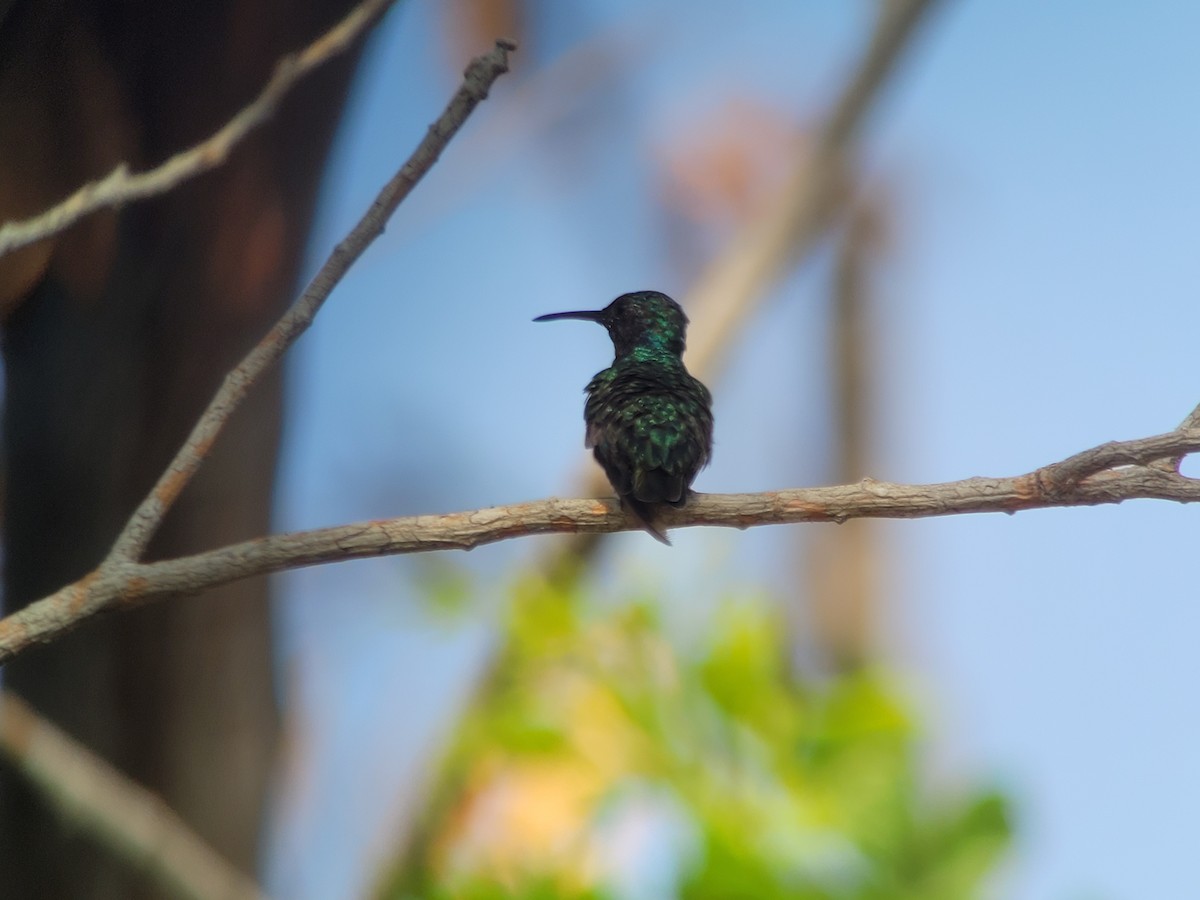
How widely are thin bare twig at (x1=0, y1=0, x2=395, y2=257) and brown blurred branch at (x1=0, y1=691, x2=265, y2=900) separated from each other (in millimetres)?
562

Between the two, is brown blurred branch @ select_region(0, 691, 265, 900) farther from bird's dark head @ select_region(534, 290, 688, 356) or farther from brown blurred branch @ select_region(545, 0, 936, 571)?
brown blurred branch @ select_region(545, 0, 936, 571)

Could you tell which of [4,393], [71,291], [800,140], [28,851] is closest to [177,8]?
[71,291]

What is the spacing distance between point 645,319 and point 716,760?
2.68 ft

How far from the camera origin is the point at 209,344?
43.3 inches

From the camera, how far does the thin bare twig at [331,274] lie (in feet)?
2.36

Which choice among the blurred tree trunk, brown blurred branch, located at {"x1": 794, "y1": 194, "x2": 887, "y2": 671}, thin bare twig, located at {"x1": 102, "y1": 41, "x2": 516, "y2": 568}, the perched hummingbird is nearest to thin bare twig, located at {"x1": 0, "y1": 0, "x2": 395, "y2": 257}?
the blurred tree trunk

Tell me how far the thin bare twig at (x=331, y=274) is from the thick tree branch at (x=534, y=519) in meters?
0.05

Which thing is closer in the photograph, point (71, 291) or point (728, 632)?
point (71, 291)

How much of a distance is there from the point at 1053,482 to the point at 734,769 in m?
1.03

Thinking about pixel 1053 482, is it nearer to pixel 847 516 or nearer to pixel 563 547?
pixel 847 516

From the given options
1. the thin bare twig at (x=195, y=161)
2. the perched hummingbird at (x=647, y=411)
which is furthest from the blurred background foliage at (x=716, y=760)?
the thin bare twig at (x=195, y=161)

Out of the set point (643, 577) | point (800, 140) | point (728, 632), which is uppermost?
point (800, 140)

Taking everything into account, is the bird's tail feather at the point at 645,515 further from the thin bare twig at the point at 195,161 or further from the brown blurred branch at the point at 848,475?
the brown blurred branch at the point at 848,475

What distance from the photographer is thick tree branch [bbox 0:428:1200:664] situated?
681 mm
